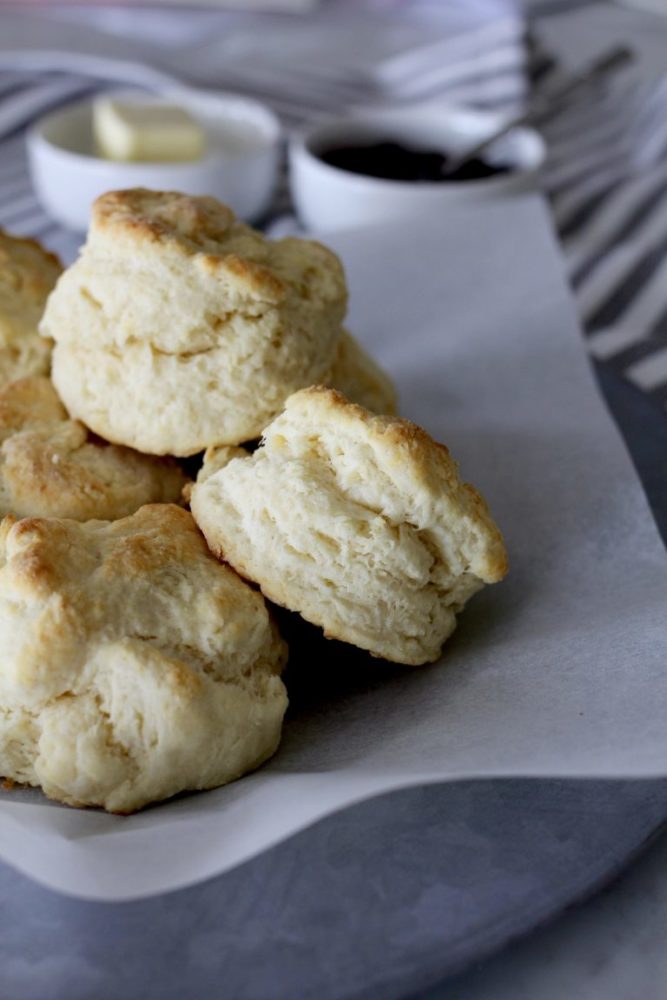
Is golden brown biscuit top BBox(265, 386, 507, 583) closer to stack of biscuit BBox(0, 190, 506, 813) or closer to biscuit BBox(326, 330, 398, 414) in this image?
stack of biscuit BBox(0, 190, 506, 813)

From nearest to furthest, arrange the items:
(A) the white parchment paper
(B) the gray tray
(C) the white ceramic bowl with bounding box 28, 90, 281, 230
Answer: (B) the gray tray
(A) the white parchment paper
(C) the white ceramic bowl with bounding box 28, 90, 281, 230

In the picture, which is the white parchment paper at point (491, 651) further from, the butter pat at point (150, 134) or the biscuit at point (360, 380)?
the butter pat at point (150, 134)

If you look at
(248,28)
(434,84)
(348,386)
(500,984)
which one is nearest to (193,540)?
(348,386)

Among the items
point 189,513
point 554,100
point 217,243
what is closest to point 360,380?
point 217,243

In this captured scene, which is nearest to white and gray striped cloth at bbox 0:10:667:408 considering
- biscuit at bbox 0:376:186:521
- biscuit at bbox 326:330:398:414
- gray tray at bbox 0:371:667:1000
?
biscuit at bbox 326:330:398:414

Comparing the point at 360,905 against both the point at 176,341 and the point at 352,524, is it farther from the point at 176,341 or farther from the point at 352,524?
the point at 176,341

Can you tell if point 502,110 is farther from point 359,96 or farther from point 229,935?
point 229,935

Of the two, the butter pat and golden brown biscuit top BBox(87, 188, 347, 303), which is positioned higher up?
golden brown biscuit top BBox(87, 188, 347, 303)
